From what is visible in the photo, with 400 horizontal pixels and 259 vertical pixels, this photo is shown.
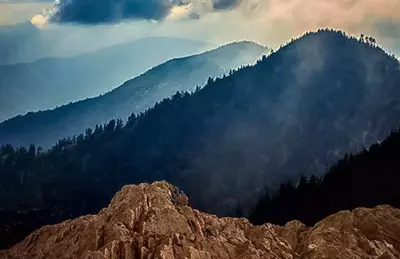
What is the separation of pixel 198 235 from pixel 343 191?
95.3 metres

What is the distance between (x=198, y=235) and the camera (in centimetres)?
5775

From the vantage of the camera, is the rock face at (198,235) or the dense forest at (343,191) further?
the dense forest at (343,191)

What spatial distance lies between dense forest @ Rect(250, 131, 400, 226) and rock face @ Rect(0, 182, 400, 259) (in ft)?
235

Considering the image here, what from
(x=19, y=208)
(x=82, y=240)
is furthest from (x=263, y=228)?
(x=19, y=208)

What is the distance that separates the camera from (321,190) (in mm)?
152250

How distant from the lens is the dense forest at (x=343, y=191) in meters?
139

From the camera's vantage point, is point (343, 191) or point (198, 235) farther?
point (343, 191)

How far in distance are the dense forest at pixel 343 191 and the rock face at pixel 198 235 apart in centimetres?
7157

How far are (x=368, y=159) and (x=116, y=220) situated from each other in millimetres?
105361

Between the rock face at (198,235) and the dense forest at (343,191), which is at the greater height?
the rock face at (198,235)

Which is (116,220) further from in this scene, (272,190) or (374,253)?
(272,190)

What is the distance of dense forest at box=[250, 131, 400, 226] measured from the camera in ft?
455

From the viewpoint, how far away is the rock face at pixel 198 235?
54844 mm

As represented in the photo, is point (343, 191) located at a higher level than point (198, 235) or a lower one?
lower
